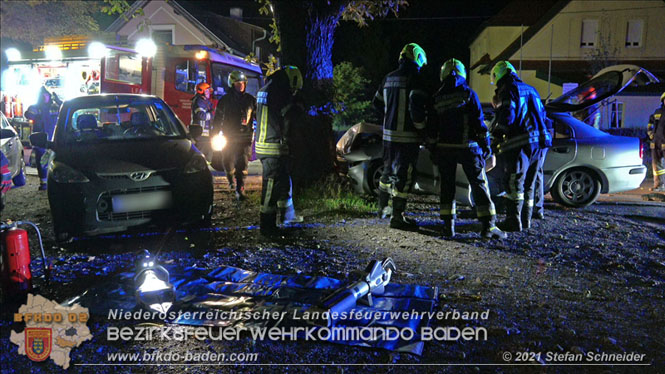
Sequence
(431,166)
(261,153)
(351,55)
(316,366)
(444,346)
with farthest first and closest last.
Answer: (351,55) → (431,166) → (261,153) → (444,346) → (316,366)

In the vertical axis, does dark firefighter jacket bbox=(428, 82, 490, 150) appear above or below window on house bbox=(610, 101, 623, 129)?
below

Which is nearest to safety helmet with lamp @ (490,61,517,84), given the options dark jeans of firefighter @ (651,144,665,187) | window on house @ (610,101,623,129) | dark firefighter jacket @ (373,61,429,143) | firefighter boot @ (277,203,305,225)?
dark firefighter jacket @ (373,61,429,143)

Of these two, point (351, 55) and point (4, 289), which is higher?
point (351, 55)

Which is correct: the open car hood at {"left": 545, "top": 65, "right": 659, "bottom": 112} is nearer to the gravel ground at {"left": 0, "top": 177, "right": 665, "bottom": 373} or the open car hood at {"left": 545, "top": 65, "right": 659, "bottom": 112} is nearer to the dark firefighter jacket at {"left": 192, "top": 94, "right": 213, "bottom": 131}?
the gravel ground at {"left": 0, "top": 177, "right": 665, "bottom": 373}

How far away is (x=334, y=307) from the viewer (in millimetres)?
3725

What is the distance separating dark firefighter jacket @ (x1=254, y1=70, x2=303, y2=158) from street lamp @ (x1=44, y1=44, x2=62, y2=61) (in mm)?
11773

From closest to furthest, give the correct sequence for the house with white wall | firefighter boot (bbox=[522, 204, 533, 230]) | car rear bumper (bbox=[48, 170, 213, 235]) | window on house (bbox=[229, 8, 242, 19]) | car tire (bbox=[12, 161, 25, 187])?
1. car rear bumper (bbox=[48, 170, 213, 235])
2. firefighter boot (bbox=[522, 204, 533, 230])
3. car tire (bbox=[12, 161, 25, 187])
4. the house with white wall
5. window on house (bbox=[229, 8, 242, 19])

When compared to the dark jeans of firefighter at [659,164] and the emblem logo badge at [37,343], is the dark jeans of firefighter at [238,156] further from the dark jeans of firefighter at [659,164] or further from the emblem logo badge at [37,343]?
the dark jeans of firefighter at [659,164]

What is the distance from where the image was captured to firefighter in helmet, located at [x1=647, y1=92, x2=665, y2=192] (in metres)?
9.52

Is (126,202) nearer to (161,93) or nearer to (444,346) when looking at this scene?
(444,346)

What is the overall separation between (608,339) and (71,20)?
3340cm

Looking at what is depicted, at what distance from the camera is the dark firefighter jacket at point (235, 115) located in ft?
26.8

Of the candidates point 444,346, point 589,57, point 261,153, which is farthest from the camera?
point 589,57

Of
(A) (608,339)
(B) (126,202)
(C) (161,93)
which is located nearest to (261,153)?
(B) (126,202)
